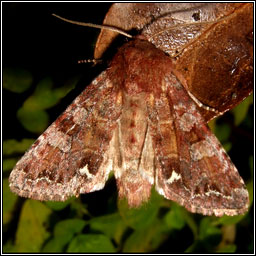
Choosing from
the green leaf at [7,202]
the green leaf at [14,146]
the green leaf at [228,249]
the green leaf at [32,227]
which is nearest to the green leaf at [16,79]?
the green leaf at [14,146]

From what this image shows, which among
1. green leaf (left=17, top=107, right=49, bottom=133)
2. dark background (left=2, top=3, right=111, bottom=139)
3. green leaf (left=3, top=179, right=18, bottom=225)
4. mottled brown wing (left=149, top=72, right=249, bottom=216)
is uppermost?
dark background (left=2, top=3, right=111, bottom=139)

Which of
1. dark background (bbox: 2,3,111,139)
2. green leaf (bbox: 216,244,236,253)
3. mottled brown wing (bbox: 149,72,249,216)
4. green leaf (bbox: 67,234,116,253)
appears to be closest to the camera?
mottled brown wing (bbox: 149,72,249,216)

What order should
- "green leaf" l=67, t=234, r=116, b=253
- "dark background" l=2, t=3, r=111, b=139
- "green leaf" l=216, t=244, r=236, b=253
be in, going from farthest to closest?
1. "green leaf" l=216, t=244, r=236, b=253
2. "green leaf" l=67, t=234, r=116, b=253
3. "dark background" l=2, t=3, r=111, b=139

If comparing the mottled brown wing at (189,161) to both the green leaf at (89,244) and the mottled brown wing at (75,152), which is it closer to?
the mottled brown wing at (75,152)

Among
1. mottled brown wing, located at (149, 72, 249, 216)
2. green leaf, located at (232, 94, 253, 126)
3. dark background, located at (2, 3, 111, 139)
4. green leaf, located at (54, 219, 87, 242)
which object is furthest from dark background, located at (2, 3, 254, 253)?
green leaf, located at (232, 94, 253, 126)

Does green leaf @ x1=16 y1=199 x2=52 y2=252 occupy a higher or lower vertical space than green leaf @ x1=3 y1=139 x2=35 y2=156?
lower

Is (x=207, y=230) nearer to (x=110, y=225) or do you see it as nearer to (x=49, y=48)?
(x=110, y=225)

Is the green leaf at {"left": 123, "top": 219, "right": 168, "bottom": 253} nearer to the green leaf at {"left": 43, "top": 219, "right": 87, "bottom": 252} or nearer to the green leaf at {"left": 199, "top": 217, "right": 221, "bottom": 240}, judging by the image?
the green leaf at {"left": 199, "top": 217, "right": 221, "bottom": 240}
